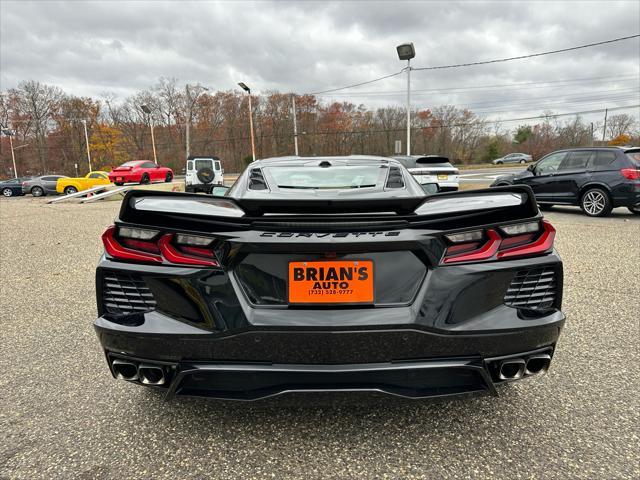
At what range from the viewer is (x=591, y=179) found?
30.2 feet

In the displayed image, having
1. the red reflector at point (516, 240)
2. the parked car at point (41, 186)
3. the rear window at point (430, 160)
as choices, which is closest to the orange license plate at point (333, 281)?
the red reflector at point (516, 240)

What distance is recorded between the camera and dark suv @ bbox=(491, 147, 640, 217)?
8.71 metres

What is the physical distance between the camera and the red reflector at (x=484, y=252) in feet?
5.38

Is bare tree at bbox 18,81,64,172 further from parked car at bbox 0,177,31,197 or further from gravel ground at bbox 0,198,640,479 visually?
gravel ground at bbox 0,198,640,479

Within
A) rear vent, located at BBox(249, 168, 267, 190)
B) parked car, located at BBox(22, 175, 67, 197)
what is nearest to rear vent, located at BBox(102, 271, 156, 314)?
rear vent, located at BBox(249, 168, 267, 190)

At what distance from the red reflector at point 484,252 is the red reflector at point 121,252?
1.24 m

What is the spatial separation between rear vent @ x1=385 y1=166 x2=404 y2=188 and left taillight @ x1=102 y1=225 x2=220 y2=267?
4.31 ft

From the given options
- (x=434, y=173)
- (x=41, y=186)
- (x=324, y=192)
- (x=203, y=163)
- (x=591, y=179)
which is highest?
(x=203, y=163)

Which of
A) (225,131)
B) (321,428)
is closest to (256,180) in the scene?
(321,428)

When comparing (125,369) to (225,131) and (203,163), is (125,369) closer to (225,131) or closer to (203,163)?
(203,163)

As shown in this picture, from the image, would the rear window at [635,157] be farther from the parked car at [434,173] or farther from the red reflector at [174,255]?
the red reflector at [174,255]

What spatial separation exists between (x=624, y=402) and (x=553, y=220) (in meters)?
8.09

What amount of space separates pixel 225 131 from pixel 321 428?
185 feet

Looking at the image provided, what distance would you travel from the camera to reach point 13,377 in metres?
2.56
